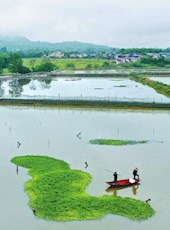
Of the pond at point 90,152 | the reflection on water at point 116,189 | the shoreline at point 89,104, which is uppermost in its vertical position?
the shoreline at point 89,104

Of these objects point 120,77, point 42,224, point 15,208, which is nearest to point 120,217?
point 42,224

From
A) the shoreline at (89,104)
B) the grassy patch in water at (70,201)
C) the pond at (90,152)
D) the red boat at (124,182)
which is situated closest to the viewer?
the pond at (90,152)

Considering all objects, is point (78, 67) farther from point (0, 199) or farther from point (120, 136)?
point (0, 199)

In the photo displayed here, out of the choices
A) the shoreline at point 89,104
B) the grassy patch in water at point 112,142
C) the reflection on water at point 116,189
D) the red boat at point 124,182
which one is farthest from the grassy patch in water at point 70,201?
the shoreline at point 89,104

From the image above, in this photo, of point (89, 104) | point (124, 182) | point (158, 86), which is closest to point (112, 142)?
point (124, 182)

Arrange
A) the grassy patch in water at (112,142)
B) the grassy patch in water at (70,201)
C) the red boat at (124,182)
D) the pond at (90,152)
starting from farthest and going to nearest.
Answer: the grassy patch in water at (112,142)
the red boat at (124,182)
the grassy patch in water at (70,201)
the pond at (90,152)

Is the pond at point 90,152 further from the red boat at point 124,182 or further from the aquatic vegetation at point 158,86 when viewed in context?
the aquatic vegetation at point 158,86
